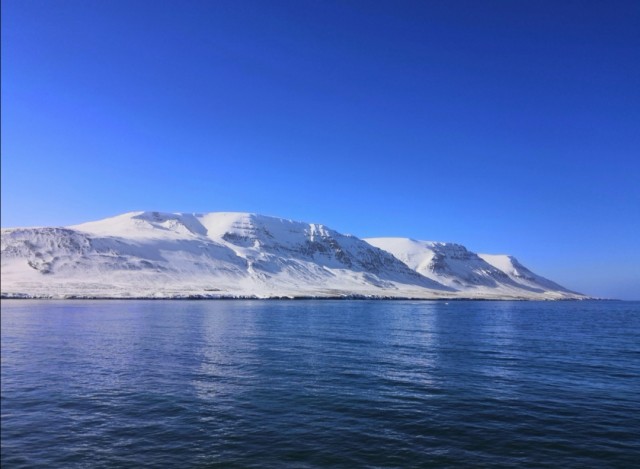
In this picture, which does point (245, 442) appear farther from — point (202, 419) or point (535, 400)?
point (535, 400)

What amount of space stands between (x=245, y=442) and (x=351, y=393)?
36.2 feet

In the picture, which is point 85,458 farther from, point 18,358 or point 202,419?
point 18,358

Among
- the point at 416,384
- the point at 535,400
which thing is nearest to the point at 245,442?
the point at 416,384

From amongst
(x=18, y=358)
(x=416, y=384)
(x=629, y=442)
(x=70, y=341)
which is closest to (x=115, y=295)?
(x=70, y=341)

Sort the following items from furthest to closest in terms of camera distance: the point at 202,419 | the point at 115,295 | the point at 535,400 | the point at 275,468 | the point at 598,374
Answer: the point at 115,295
the point at 598,374
the point at 535,400
the point at 202,419
the point at 275,468

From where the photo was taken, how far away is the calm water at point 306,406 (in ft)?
65.0

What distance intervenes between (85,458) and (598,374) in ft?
127

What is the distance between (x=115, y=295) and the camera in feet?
558

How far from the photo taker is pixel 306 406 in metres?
27.3

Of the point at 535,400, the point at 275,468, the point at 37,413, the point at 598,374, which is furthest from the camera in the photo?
the point at 598,374

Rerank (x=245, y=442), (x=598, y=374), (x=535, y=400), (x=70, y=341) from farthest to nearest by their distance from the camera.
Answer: (x=70, y=341), (x=598, y=374), (x=535, y=400), (x=245, y=442)

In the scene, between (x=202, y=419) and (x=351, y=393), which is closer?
(x=202, y=419)

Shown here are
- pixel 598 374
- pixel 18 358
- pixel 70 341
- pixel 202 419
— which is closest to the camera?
pixel 202 419

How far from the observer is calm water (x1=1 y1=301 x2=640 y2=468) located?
779 inches
